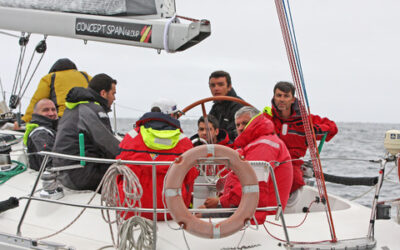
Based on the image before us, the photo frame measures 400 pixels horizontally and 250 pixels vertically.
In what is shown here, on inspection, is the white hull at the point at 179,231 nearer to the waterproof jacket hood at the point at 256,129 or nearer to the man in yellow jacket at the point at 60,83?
the waterproof jacket hood at the point at 256,129

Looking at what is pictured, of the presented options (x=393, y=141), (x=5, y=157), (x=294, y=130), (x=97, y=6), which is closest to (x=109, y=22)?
(x=97, y=6)

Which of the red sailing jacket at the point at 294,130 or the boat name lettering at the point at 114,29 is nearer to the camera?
the boat name lettering at the point at 114,29

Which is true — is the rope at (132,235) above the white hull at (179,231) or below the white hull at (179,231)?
above

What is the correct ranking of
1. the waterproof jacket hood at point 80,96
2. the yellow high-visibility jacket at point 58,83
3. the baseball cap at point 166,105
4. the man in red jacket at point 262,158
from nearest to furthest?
the man in red jacket at point 262,158 → the baseball cap at point 166,105 → the waterproof jacket hood at point 80,96 → the yellow high-visibility jacket at point 58,83

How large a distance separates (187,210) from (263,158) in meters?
0.70

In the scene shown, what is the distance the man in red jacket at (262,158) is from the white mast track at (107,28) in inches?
29.0

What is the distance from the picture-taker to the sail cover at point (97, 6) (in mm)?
3201

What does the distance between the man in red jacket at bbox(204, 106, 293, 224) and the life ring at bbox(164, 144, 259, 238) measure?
36 cm

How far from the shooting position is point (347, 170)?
1071 centimetres

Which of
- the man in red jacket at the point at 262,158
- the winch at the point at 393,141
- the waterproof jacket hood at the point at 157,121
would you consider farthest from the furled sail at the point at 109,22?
the winch at the point at 393,141

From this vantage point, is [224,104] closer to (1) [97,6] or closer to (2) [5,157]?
(1) [97,6]

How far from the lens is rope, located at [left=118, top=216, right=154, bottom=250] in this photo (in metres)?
2.38

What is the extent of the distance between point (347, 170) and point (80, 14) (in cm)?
903

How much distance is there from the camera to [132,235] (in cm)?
240
